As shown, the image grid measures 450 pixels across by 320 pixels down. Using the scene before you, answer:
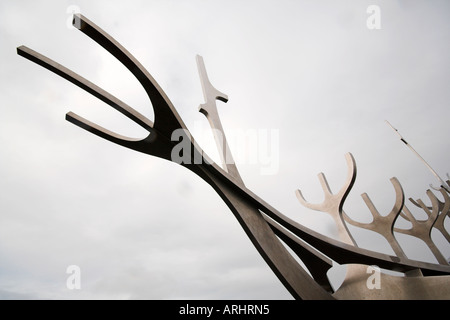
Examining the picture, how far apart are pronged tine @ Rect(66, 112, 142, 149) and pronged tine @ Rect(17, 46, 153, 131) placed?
9.5 inches

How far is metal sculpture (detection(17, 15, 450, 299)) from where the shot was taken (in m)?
2.15

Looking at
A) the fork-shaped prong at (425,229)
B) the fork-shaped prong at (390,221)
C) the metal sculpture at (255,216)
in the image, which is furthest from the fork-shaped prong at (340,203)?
the fork-shaped prong at (425,229)

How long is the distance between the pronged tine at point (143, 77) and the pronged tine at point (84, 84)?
0.17 m

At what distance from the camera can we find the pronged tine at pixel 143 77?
6.34 feet

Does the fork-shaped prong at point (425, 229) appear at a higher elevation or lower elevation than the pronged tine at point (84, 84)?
lower

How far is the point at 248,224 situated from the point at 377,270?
1.96 meters

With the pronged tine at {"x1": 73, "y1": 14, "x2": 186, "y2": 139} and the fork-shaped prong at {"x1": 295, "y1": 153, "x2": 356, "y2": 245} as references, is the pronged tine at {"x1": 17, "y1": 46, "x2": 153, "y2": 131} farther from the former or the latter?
the fork-shaped prong at {"x1": 295, "y1": 153, "x2": 356, "y2": 245}

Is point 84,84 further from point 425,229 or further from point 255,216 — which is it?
point 425,229

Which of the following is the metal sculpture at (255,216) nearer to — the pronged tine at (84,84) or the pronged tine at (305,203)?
the pronged tine at (84,84)

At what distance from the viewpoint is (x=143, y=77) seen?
219 cm
